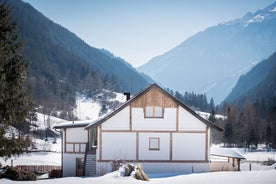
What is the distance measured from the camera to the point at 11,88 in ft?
61.1

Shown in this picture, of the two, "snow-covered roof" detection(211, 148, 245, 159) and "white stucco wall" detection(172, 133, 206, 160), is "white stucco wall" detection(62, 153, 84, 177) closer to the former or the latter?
"white stucco wall" detection(172, 133, 206, 160)

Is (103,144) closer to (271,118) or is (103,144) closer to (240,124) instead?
(240,124)

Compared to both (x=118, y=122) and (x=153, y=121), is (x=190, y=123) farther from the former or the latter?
(x=118, y=122)

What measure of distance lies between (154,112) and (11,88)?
571 inches

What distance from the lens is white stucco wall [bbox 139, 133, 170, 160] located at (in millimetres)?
29812

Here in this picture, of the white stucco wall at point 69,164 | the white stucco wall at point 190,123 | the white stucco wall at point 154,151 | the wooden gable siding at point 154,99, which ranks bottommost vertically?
the white stucco wall at point 69,164

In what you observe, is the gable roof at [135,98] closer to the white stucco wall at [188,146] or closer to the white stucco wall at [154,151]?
the white stucco wall at [188,146]

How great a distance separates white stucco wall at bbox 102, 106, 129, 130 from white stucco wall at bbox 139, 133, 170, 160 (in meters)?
1.66

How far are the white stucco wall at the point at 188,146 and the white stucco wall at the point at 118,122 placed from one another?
4375mm

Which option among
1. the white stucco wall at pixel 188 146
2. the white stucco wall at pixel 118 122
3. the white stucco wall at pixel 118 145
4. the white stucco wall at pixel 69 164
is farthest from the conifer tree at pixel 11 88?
the white stucco wall at pixel 69 164

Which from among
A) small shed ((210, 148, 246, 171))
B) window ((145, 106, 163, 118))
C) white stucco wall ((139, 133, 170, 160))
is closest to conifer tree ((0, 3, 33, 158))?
white stucco wall ((139, 133, 170, 160))

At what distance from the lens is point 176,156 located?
97.8 feet

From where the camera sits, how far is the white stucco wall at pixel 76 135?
115 feet

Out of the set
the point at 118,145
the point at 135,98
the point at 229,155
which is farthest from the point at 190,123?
the point at 229,155
